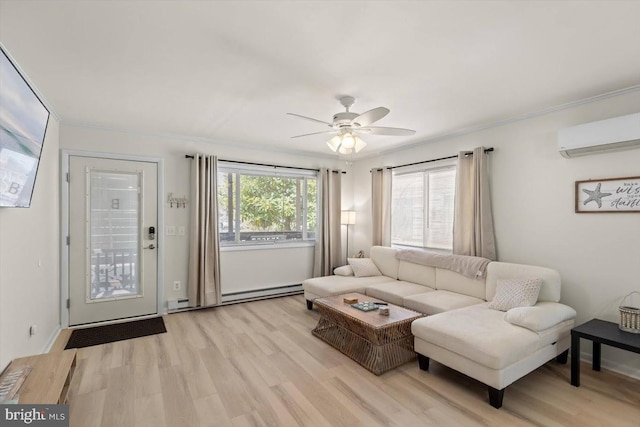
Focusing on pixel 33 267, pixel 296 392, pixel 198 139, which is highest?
pixel 198 139

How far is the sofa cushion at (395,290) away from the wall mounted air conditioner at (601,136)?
2188mm

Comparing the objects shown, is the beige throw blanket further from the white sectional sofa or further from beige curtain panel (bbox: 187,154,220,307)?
beige curtain panel (bbox: 187,154,220,307)

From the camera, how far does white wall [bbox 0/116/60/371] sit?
2213 mm

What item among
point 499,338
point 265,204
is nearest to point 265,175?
point 265,204

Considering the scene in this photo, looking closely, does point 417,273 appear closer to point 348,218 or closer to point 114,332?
point 348,218

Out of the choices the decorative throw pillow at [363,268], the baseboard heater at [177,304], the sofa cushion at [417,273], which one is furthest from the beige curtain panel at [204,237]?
the sofa cushion at [417,273]

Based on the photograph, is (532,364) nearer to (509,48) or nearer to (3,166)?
(509,48)

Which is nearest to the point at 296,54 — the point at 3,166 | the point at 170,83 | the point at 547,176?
the point at 170,83

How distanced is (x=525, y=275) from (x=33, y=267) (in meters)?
4.65

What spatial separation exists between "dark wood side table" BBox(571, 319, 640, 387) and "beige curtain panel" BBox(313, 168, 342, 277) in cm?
367

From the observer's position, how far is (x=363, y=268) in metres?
4.85

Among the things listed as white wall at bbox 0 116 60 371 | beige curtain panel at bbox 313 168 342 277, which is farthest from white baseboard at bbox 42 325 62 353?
beige curtain panel at bbox 313 168 342 277

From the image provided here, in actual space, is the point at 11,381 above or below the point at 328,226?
below

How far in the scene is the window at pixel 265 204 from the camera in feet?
16.4
